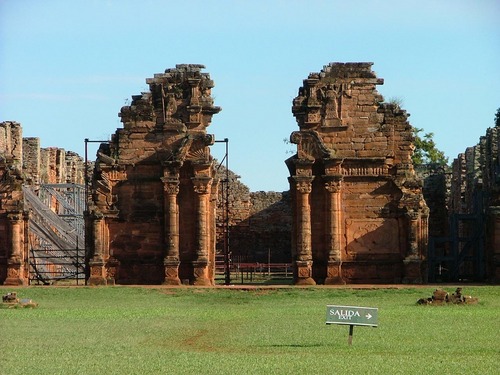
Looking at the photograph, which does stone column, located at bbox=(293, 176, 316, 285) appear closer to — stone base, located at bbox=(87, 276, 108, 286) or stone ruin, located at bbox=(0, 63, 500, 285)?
stone ruin, located at bbox=(0, 63, 500, 285)

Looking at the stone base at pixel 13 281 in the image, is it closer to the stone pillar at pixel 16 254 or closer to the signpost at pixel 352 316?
the stone pillar at pixel 16 254

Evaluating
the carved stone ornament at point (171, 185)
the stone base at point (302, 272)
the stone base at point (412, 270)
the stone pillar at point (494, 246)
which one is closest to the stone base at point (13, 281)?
the carved stone ornament at point (171, 185)

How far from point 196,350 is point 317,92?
69.9 feet

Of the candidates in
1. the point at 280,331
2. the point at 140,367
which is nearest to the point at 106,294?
the point at 280,331

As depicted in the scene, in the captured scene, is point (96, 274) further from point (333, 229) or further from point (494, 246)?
point (494, 246)

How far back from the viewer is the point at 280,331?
31547 millimetres

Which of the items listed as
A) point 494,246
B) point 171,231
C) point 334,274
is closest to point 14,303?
point 171,231

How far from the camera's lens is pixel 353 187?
4778 cm

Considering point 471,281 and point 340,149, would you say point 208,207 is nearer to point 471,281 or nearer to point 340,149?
point 340,149

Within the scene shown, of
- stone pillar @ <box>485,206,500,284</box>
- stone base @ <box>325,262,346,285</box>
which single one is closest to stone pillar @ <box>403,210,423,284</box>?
stone base @ <box>325,262,346,285</box>

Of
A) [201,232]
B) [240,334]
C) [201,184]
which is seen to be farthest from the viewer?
[201,184]

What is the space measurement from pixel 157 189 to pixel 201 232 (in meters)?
2.05

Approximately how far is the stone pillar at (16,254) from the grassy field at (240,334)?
11.4 feet

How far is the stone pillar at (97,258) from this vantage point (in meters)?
47.0
